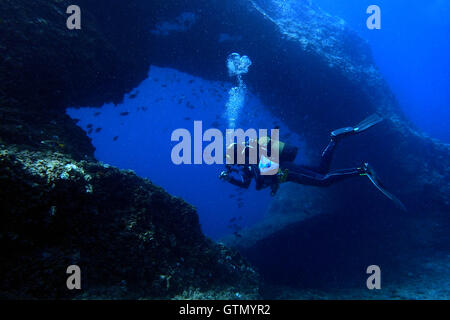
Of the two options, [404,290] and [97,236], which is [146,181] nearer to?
[97,236]

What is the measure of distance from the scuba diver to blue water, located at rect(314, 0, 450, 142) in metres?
→ 54.9

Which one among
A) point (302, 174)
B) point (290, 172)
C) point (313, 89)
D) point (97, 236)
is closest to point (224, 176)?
point (290, 172)

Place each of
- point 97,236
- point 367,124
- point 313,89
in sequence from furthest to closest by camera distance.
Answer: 1. point 313,89
2. point 367,124
3. point 97,236

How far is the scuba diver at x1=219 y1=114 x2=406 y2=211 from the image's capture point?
21.6ft

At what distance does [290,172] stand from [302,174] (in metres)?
0.39

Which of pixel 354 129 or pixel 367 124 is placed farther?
pixel 367 124

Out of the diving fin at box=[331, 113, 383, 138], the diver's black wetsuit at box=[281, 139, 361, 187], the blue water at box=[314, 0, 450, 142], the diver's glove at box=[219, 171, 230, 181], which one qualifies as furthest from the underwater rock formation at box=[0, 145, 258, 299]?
the blue water at box=[314, 0, 450, 142]

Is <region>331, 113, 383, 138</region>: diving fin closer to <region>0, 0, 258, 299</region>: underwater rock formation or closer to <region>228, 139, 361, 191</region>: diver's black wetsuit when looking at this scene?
<region>228, 139, 361, 191</region>: diver's black wetsuit

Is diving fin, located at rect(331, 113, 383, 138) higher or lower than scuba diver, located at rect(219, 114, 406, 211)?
higher

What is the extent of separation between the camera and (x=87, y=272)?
363 centimetres

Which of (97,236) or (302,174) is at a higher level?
(302,174)

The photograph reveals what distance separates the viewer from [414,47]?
76.5 metres

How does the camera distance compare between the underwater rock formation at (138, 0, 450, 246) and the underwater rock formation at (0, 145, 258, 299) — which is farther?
the underwater rock formation at (138, 0, 450, 246)

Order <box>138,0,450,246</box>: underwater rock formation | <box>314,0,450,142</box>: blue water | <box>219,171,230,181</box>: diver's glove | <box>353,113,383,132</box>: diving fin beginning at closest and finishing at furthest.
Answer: <box>219,171,230,181</box>: diver's glove, <box>353,113,383,132</box>: diving fin, <box>138,0,450,246</box>: underwater rock formation, <box>314,0,450,142</box>: blue water
